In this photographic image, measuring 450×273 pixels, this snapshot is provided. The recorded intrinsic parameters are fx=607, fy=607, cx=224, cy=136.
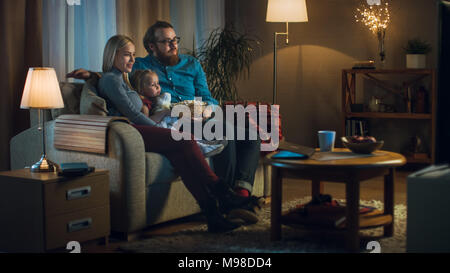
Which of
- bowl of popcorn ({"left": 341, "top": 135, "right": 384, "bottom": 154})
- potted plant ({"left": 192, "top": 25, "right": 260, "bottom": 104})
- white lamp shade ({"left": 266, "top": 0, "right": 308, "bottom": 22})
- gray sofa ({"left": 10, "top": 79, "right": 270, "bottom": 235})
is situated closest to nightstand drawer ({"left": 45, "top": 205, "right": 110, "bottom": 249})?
gray sofa ({"left": 10, "top": 79, "right": 270, "bottom": 235})

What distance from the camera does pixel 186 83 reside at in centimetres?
388

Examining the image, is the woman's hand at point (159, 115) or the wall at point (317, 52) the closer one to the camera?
the woman's hand at point (159, 115)

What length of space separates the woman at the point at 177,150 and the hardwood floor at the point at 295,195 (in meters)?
0.25

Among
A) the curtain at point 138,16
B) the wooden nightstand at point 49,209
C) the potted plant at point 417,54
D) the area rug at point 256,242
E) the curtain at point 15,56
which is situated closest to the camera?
the wooden nightstand at point 49,209

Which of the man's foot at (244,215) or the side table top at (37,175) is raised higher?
the side table top at (37,175)

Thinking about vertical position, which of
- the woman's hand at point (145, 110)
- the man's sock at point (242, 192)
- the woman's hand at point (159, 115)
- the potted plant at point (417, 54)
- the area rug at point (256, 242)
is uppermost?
the potted plant at point (417, 54)

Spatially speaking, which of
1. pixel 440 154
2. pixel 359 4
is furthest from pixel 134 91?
pixel 359 4

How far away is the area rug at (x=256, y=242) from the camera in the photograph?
2689 mm

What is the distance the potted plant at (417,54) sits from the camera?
16.2 feet

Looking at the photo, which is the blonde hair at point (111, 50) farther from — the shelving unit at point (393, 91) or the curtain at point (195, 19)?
the shelving unit at point (393, 91)

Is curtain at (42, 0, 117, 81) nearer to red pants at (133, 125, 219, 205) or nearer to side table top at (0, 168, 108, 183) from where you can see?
red pants at (133, 125, 219, 205)

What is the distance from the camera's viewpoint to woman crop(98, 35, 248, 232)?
300 cm

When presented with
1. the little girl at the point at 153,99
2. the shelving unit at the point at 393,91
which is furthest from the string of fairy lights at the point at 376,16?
the little girl at the point at 153,99

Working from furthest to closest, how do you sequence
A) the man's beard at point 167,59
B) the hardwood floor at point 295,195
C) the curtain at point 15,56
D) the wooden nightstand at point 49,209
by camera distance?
the man's beard at point 167,59 < the curtain at point 15,56 < the hardwood floor at point 295,195 < the wooden nightstand at point 49,209
